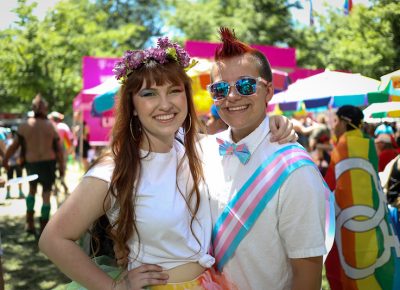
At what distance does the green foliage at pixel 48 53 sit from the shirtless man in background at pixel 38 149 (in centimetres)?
743

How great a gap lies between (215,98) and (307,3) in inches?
60.7

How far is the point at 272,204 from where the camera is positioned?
1.98 m

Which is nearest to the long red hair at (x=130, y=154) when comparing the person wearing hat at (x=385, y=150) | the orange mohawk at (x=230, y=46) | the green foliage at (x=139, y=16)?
the orange mohawk at (x=230, y=46)

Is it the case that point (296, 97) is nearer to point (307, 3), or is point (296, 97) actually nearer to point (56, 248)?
point (307, 3)

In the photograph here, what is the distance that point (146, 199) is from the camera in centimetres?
196

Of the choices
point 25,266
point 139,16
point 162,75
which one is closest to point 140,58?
point 162,75

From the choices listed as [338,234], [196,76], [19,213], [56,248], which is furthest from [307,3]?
[19,213]

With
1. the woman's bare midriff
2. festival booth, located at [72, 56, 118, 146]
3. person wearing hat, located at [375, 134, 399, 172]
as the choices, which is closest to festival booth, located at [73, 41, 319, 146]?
festival booth, located at [72, 56, 118, 146]

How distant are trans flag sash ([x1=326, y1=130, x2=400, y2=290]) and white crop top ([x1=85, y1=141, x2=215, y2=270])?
2026 millimetres

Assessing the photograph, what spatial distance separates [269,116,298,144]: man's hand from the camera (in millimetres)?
2104

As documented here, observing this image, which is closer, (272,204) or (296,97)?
(272,204)

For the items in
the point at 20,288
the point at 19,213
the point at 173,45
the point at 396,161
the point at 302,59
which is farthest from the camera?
the point at 302,59

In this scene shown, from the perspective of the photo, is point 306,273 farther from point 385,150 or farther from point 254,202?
point 385,150

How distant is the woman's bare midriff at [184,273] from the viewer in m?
1.99
